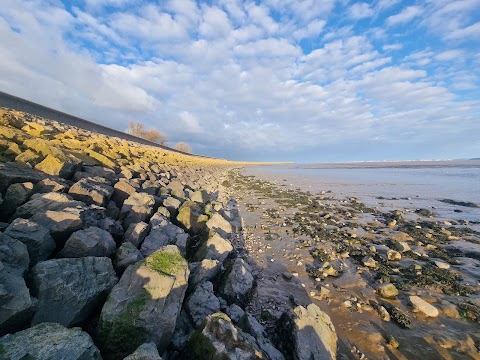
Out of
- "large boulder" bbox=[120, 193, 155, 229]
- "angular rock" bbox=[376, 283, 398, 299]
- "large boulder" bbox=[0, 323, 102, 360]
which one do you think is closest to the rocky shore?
"large boulder" bbox=[0, 323, 102, 360]

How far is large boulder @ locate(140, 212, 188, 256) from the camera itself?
5.28 m

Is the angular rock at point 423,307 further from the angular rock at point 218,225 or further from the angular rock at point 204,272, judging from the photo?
the angular rock at point 218,225

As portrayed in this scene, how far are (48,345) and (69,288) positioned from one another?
1.07 m

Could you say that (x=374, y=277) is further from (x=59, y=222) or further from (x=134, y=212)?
(x=59, y=222)

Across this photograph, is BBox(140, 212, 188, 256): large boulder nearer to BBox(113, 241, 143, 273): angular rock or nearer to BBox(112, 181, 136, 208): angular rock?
BBox(113, 241, 143, 273): angular rock

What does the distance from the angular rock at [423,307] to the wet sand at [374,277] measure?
0.09 meters

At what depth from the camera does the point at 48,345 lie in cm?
224

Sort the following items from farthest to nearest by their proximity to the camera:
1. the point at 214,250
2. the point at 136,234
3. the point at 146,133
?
the point at 146,133, the point at 214,250, the point at 136,234

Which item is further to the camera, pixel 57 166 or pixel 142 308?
pixel 57 166

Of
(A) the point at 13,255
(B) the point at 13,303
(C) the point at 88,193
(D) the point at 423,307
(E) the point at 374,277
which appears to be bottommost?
(E) the point at 374,277

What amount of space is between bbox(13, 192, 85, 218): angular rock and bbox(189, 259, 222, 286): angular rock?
2775 millimetres

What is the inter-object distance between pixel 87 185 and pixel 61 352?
4.82 meters

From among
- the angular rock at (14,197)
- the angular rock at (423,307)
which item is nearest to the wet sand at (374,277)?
the angular rock at (423,307)

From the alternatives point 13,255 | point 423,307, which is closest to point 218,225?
point 13,255
